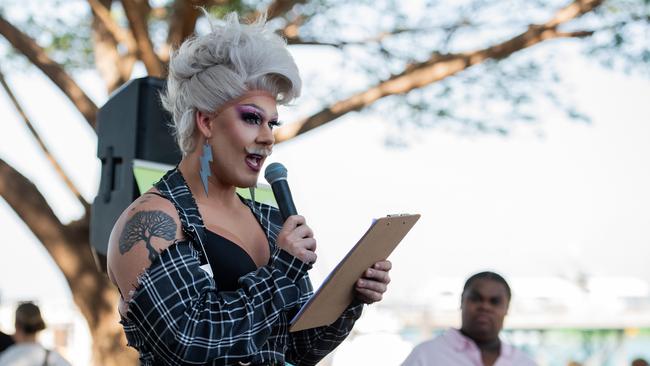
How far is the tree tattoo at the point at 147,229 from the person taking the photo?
161cm

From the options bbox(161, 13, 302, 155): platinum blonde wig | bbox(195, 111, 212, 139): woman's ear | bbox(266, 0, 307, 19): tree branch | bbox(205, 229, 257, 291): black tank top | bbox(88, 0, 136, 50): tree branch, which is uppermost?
bbox(266, 0, 307, 19): tree branch

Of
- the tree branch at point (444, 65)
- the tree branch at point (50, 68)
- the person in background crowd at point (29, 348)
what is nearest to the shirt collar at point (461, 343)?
the person in background crowd at point (29, 348)

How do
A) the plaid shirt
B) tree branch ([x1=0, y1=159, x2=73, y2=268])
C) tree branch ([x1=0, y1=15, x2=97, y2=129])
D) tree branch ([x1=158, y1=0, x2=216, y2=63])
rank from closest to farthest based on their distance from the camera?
the plaid shirt
tree branch ([x1=0, y1=159, x2=73, y2=268])
tree branch ([x1=158, y1=0, x2=216, y2=63])
tree branch ([x1=0, y1=15, x2=97, y2=129])

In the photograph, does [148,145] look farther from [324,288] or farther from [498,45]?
[498,45]

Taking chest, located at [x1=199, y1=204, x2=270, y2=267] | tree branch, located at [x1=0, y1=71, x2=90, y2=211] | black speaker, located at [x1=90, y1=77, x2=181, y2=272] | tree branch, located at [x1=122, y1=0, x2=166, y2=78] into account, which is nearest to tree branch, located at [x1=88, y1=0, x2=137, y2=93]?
tree branch, located at [x1=122, y1=0, x2=166, y2=78]

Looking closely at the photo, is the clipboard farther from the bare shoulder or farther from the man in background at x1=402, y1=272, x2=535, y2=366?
the man in background at x1=402, y1=272, x2=535, y2=366

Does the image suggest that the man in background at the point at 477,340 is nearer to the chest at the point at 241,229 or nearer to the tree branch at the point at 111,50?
the chest at the point at 241,229

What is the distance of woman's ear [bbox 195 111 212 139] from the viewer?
1750mm

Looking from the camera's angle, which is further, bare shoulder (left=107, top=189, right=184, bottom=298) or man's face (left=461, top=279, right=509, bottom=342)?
man's face (left=461, top=279, right=509, bottom=342)

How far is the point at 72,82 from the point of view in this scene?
6.50 metres

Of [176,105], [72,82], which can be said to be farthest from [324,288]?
[72,82]

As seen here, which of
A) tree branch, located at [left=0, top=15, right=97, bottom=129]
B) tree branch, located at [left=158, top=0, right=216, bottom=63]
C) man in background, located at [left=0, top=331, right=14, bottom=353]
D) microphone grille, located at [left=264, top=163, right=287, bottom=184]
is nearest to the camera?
microphone grille, located at [left=264, top=163, right=287, bottom=184]

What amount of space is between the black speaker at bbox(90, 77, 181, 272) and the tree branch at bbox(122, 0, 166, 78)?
2.33m

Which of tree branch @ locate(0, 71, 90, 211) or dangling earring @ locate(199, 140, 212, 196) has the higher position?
tree branch @ locate(0, 71, 90, 211)
